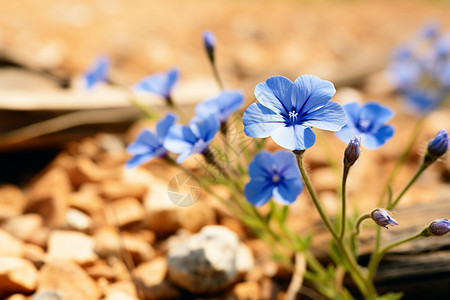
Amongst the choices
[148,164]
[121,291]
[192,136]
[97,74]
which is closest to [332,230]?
[192,136]

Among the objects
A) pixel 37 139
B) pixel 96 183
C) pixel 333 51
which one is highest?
pixel 333 51

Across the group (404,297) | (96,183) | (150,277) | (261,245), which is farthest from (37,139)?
(404,297)

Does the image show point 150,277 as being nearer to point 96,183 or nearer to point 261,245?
point 261,245

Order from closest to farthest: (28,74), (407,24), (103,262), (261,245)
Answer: (103,262)
(261,245)
(28,74)
(407,24)

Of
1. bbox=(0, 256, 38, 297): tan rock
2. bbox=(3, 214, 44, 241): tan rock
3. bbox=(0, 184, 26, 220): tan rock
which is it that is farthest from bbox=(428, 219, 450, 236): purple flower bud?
bbox=(0, 184, 26, 220): tan rock

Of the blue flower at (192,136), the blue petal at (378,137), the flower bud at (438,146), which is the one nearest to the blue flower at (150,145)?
the blue flower at (192,136)

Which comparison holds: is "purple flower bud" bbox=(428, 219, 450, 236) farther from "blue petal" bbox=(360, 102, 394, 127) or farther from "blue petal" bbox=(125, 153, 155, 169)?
"blue petal" bbox=(125, 153, 155, 169)

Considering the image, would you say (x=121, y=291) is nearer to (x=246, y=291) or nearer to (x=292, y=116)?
(x=246, y=291)

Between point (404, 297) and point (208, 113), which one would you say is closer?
point (208, 113)
